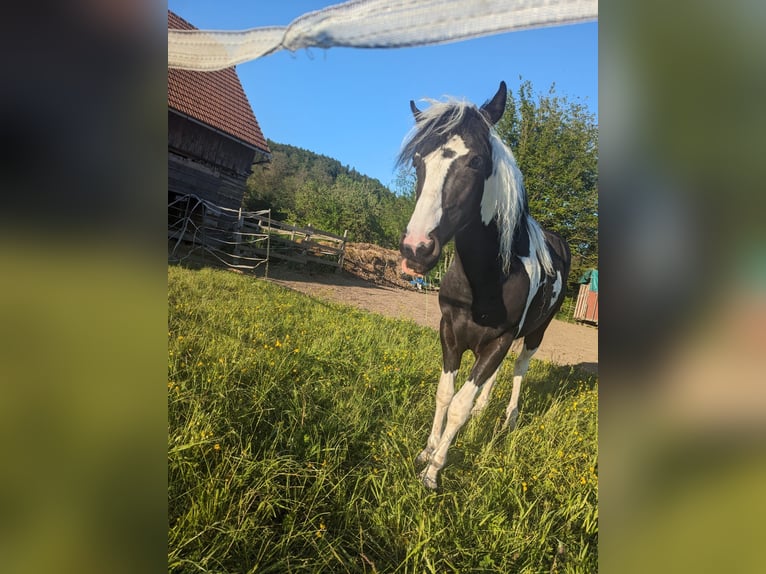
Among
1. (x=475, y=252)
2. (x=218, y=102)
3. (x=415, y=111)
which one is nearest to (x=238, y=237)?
(x=218, y=102)

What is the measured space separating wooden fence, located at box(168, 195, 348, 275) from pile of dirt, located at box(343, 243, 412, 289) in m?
0.08

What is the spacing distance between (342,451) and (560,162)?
1698 millimetres

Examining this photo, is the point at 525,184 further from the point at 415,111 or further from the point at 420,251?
the point at 420,251

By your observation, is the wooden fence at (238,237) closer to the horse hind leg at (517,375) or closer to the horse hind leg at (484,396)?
the horse hind leg at (484,396)

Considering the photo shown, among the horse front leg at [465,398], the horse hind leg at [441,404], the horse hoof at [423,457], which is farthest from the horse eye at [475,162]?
the horse hoof at [423,457]

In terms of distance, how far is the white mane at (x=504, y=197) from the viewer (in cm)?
158

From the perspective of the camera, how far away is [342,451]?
1.82m

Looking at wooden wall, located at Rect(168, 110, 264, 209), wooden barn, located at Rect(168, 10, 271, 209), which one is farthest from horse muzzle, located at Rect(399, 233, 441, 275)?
wooden wall, located at Rect(168, 110, 264, 209)

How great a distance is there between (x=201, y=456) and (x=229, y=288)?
2.71ft

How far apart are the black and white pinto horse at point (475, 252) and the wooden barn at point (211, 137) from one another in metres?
0.87
